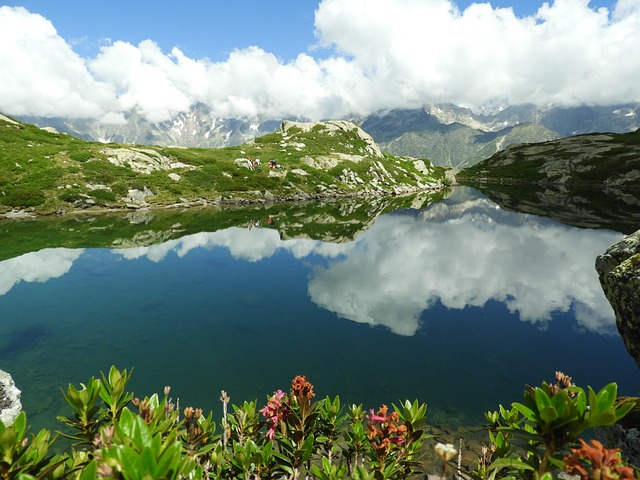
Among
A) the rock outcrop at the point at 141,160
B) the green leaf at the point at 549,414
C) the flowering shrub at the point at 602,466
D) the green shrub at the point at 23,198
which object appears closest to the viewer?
the flowering shrub at the point at 602,466

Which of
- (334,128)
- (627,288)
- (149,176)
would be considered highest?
(334,128)

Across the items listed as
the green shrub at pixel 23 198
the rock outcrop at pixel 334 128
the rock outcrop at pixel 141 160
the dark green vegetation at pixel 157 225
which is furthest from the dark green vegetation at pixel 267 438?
the rock outcrop at pixel 334 128

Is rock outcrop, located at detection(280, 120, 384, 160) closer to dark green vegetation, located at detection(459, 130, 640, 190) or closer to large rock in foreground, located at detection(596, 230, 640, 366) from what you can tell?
dark green vegetation, located at detection(459, 130, 640, 190)

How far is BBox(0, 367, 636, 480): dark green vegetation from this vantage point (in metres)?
2.25

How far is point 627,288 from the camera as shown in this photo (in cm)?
906

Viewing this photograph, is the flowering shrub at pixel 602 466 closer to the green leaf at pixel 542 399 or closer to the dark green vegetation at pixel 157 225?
the green leaf at pixel 542 399

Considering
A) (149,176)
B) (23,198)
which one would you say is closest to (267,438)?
(23,198)

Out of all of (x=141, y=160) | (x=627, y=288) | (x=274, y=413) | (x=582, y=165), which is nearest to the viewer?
(x=274, y=413)

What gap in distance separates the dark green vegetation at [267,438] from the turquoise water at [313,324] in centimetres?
697

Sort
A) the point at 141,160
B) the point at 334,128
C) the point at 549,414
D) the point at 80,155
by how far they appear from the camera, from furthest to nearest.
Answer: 1. the point at 334,128
2. the point at 141,160
3. the point at 80,155
4. the point at 549,414

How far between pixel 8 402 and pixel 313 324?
12592mm

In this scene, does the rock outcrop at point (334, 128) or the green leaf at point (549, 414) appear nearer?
the green leaf at point (549, 414)

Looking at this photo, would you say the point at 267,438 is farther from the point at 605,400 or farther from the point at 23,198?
the point at 23,198

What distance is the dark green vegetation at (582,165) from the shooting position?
122875 mm
